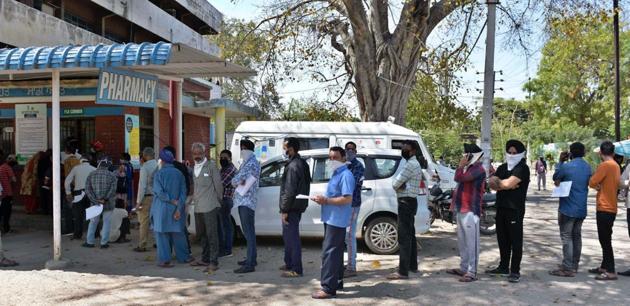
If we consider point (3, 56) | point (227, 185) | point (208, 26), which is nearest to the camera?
point (3, 56)

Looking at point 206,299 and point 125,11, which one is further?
point 125,11

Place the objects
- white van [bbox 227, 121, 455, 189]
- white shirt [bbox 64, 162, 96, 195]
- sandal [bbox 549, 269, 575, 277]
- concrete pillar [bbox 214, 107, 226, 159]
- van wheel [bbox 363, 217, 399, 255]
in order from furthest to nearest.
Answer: concrete pillar [bbox 214, 107, 226, 159]
white van [bbox 227, 121, 455, 189]
white shirt [bbox 64, 162, 96, 195]
van wheel [bbox 363, 217, 399, 255]
sandal [bbox 549, 269, 575, 277]

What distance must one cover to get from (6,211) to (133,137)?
302cm

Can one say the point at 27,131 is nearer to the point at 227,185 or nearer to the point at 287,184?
the point at 227,185

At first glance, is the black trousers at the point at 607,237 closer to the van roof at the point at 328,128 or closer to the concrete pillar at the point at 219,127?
the van roof at the point at 328,128

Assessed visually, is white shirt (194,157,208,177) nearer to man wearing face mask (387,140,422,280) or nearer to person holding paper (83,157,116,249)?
person holding paper (83,157,116,249)

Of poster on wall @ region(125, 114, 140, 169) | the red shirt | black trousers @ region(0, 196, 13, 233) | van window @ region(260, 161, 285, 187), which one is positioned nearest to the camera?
van window @ region(260, 161, 285, 187)

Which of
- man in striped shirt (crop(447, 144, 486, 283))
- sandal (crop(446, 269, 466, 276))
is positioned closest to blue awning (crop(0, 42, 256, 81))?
man in striped shirt (crop(447, 144, 486, 283))

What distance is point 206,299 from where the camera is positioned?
608cm

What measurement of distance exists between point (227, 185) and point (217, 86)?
2021 cm

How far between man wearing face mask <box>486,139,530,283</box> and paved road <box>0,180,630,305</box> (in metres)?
0.44

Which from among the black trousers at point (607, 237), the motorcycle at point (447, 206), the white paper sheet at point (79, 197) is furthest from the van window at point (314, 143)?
the black trousers at point (607, 237)

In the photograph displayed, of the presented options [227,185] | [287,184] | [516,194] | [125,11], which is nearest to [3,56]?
[227,185]

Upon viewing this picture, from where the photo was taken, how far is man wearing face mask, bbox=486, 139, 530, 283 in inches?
261
